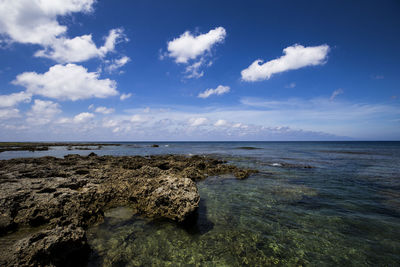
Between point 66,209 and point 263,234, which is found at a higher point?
point 66,209

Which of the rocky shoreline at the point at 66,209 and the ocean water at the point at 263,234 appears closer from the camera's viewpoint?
the rocky shoreline at the point at 66,209

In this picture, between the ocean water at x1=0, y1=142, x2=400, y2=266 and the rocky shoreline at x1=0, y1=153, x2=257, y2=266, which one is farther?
the ocean water at x1=0, y1=142, x2=400, y2=266

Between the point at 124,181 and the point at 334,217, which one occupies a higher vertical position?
the point at 124,181

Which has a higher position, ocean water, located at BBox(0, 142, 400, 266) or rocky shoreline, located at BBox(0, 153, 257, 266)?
rocky shoreline, located at BBox(0, 153, 257, 266)

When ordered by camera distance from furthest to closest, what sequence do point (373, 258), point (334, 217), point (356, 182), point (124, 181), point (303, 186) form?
point (356, 182) → point (303, 186) → point (124, 181) → point (334, 217) → point (373, 258)

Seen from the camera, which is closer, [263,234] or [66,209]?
[263,234]

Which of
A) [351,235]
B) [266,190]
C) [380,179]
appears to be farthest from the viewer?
[380,179]

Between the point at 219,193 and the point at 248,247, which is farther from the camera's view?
the point at 219,193

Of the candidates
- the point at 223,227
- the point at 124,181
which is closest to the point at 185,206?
the point at 223,227

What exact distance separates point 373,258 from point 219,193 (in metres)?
8.08

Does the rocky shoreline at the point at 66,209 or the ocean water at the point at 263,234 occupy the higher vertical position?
the rocky shoreline at the point at 66,209

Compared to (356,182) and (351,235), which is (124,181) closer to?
(351,235)

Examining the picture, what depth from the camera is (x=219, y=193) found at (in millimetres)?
12547

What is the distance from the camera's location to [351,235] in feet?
23.6
